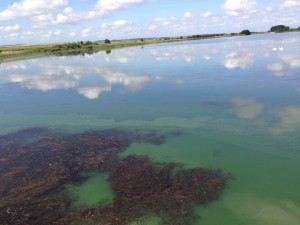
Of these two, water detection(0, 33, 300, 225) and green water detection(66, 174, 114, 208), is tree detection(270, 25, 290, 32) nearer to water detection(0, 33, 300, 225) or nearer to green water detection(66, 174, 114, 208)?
water detection(0, 33, 300, 225)

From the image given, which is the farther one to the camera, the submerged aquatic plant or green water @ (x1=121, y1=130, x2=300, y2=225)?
the submerged aquatic plant

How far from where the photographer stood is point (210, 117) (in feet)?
53.5

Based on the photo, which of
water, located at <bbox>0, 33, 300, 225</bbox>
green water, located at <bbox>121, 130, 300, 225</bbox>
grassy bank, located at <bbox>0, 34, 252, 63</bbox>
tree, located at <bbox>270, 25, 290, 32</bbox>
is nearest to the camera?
green water, located at <bbox>121, 130, 300, 225</bbox>

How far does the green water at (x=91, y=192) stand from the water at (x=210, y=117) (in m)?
0.12

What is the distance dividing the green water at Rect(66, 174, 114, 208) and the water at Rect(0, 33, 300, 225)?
4.8 inches

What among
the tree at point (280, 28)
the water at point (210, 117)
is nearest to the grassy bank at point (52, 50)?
the water at point (210, 117)

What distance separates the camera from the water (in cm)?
920

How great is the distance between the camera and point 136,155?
41.0ft

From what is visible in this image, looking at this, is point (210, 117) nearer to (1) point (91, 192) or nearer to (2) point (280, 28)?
(1) point (91, 192)

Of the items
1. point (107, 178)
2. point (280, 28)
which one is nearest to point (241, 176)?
point (107, 178)

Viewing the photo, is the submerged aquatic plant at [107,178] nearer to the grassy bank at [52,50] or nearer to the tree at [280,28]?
the grassy bank at [52,50]

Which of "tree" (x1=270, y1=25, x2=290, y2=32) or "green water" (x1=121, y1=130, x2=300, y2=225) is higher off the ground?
"green water" (x1=121, y1=130, x2=300, y2=225)

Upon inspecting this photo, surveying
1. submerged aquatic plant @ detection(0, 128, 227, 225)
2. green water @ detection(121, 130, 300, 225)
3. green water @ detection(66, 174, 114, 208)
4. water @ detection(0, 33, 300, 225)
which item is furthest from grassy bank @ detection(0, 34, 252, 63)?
green water @ detection(66, 174, 114, 208)

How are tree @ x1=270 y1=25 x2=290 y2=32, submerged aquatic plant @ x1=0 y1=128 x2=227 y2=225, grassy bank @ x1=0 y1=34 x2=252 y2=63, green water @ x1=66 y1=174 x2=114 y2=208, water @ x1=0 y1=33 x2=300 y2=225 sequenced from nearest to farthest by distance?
submerged aquatic plant @ x1=0 y1=128 x2=227 y2=225 → water @ x1=0 y1=33 x2=300 y2=225 → green water @ x1=66 y1=174 x2=114 y2=208 → grassy bank @ x1=0 y1=34 x2=252 y2=63 → tree @ x1=270 y1=25 x2=290 y2=32
